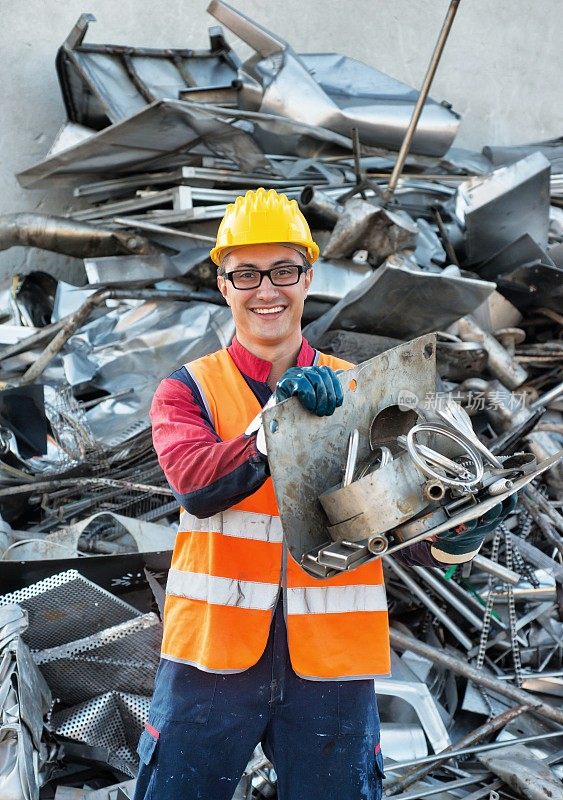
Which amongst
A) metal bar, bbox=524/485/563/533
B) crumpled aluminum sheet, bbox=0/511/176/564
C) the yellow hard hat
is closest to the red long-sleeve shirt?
the yellow hard hat

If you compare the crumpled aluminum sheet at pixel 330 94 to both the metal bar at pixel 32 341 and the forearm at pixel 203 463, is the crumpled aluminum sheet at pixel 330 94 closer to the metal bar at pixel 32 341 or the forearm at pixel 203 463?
the metal bar at pixel 32 341

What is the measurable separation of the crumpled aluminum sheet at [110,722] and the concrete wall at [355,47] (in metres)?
3.02

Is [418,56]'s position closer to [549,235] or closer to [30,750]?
[549,235]

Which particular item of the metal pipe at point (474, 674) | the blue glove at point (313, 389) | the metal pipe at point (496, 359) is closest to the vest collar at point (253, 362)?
the blue glove at point (313, 389)

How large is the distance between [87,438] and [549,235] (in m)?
2.77

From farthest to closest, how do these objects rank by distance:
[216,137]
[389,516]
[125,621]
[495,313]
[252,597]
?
[216,137] < [495,313] < [125,621] < [252,597] < [389,516]

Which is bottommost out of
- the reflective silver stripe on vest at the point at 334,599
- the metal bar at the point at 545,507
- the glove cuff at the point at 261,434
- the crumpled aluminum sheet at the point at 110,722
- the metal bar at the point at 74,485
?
the metal bar at the point at 545,507

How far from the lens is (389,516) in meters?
1.54

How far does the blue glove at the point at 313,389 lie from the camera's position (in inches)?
60.2

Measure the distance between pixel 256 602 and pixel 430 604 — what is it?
1.77 meters

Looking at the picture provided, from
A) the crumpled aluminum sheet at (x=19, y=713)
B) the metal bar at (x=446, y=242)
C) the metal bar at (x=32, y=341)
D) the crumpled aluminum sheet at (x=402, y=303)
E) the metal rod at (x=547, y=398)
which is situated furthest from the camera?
the metal bar at (x=446, y=242)

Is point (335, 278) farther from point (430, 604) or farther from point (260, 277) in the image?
point (260, 277)

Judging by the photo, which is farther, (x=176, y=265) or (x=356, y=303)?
(x=176, y=265)

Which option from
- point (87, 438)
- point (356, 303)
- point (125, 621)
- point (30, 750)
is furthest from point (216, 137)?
point (30, 750)
